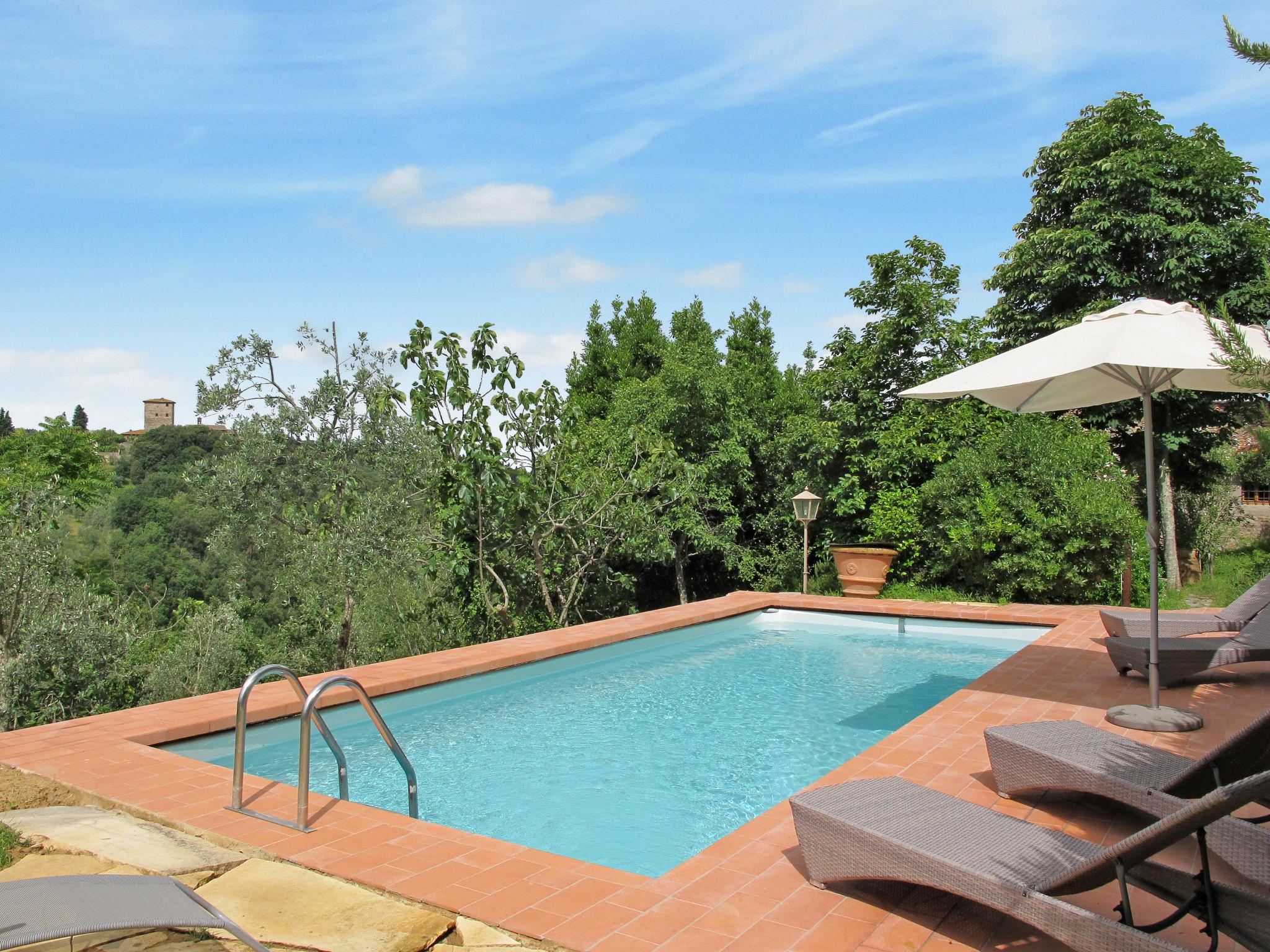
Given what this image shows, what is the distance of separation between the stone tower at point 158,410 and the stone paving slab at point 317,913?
11167 cm

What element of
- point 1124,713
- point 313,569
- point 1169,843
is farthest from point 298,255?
point 1169,843

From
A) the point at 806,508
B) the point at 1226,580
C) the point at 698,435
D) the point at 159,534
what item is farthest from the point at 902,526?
the point at 159,534

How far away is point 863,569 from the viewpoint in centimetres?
1199

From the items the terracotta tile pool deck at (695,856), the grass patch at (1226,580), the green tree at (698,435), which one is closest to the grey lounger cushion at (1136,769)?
the terracotta tile pool deck at (695,856)

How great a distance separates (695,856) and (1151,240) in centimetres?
1468

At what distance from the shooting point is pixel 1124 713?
5000mm

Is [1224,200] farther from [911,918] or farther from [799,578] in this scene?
[911,918]

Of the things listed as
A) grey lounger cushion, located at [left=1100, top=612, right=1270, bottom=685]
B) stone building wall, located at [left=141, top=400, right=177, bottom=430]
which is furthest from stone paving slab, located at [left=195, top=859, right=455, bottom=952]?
stone building wall, located at [left=141, top=400, right=177, bottom=430]

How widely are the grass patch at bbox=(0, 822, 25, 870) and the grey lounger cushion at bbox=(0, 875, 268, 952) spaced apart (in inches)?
58.7

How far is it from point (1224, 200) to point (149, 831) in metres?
16.6

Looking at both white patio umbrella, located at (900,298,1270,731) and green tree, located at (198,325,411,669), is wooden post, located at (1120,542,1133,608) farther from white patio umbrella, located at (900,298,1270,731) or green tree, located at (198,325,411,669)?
green tree, located at (198,325,411,669)

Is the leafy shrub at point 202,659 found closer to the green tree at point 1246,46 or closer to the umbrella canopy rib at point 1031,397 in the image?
the umbrella canopy rib at point 1031,397

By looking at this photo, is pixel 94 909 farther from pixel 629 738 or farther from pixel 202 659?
pixel 202 659

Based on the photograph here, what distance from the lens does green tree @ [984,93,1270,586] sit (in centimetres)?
1353
